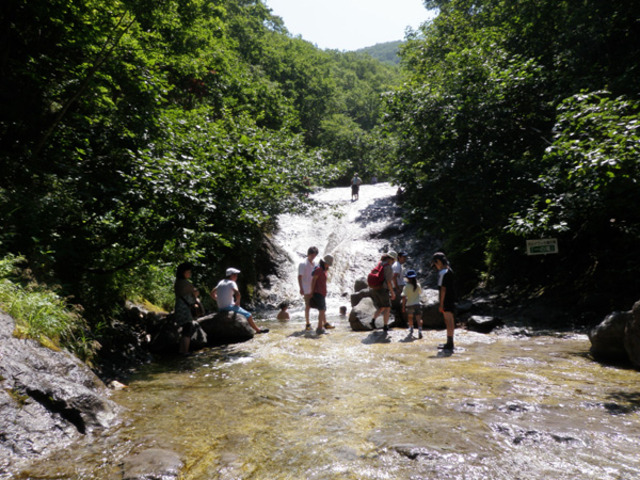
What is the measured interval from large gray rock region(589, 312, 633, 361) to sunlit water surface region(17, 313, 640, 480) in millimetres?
343

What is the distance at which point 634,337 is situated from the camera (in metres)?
5.90

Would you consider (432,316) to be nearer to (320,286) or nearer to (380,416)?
(320,286)

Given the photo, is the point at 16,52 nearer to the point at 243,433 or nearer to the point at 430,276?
the point at 243,433

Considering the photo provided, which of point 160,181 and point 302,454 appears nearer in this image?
point 302,454

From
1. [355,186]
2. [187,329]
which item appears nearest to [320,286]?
[187,329]

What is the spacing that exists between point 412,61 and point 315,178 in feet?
36.7

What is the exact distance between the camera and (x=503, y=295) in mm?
12984

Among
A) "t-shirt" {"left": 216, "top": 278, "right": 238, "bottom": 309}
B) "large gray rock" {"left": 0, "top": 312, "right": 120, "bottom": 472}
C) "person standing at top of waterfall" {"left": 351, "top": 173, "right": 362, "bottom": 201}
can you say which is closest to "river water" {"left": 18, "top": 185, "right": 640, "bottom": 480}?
"large gray rock" {"left": 0, "top": 312, "right": 120, "bottom": 472}

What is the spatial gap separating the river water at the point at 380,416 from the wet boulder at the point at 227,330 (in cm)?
119

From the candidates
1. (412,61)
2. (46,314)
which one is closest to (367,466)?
(46,314)

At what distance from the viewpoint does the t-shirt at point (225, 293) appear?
9.52m

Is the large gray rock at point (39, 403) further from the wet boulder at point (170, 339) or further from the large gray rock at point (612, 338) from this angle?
the large gray rock at point (612, 338)

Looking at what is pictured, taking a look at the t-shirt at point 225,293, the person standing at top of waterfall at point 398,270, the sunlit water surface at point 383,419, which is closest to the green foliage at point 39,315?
the sunlit water surface at point 383,419

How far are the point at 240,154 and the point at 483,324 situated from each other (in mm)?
7500
